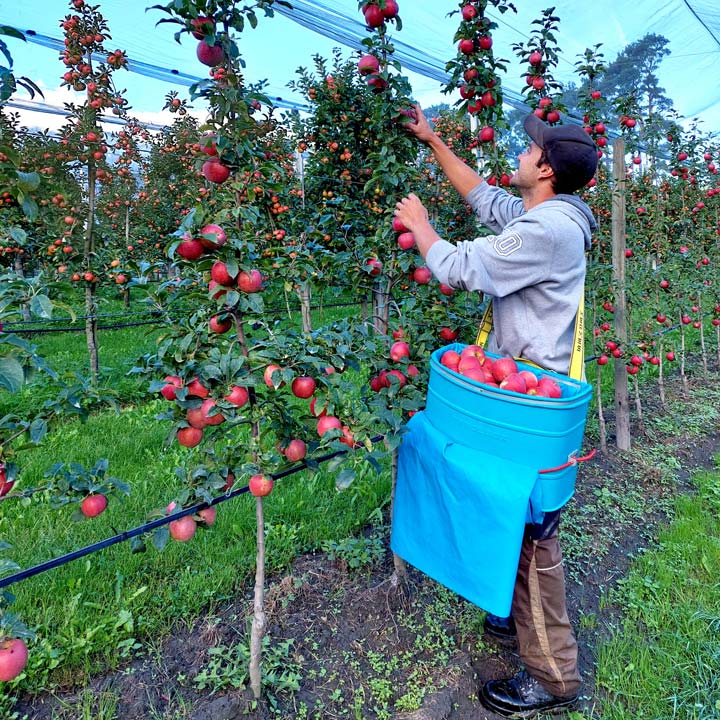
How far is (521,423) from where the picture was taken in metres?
1.43

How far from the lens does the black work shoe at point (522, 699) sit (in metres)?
1.65

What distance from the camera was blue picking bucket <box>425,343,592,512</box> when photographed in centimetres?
142

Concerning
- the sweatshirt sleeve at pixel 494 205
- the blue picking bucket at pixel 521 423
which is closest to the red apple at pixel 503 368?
the blue picking bucket at pixel 521 423

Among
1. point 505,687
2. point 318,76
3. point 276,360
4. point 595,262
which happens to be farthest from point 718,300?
point 276,360

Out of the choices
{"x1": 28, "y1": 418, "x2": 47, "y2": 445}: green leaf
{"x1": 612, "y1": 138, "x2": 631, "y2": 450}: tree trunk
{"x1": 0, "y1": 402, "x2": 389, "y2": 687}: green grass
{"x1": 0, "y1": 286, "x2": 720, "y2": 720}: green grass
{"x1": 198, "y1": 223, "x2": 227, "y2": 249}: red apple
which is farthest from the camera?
{"x1": 612, "y1": 138, "x2": 631, "y2": 450}: tree trunk

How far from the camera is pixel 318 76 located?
233 inches

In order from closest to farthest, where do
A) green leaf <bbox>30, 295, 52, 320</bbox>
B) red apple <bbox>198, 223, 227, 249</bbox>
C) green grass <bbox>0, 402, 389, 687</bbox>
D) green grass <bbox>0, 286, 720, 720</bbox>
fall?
green leaf <bbox>30, 295, 52, 320</bbox> < red apple <bbox>198, 223, 227, 249</bbox> < green grass <bbox>0, 286, 720, 720</bbox> < green grass <bbox>0, 402, 389, 687</bbox>

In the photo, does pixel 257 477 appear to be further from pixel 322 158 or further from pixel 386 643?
pixel 322 158

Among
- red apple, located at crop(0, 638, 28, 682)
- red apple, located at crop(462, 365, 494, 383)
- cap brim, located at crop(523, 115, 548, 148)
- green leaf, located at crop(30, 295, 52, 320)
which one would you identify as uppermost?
cap brim, located at crop(523, 115, 548, 148)

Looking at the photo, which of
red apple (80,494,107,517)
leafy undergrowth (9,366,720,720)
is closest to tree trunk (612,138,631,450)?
leafy undergrowth (9,366,720,720)

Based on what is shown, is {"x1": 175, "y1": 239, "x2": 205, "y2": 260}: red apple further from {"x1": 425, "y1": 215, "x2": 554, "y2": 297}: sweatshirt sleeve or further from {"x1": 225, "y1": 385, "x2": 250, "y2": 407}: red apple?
{"x1": 425, "y1": 215, "x2": 554, "y2": 297}: sweatshirt sleeve

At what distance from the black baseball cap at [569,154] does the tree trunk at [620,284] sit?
2139 mm

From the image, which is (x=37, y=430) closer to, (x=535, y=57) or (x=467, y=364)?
(x=467, y=364)

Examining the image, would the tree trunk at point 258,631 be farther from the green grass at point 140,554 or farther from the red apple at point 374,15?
the red apple at point 374,15
